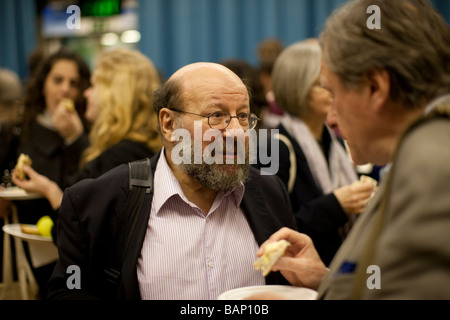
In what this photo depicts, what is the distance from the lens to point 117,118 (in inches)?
103

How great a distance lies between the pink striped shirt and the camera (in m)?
1.57

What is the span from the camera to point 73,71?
3590 millimetres

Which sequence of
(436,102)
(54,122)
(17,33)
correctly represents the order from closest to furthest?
(436,102) < (54,122) < (17,33)

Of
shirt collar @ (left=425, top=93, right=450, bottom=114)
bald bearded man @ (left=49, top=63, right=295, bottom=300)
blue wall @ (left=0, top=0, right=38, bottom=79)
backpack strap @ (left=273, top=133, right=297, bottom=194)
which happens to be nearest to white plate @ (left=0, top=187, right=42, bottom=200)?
bald bearded man @ (left=49, top=63, right=295, bottom=300)

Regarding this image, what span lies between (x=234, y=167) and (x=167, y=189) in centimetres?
24

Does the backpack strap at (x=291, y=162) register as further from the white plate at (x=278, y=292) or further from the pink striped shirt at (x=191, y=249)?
the white plate at (x=278, y=292)

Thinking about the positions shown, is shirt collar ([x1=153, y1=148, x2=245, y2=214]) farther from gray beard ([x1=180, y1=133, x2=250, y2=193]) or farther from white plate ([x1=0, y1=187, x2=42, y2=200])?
white plate ([x1=0, y1=187, x2=42, y2=200])

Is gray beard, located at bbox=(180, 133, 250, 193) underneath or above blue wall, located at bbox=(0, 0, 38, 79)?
underneath

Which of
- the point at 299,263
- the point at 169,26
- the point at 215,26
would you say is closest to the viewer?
the point at 299,263

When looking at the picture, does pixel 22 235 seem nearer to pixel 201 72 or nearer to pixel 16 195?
pixel 16 195

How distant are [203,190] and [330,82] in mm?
706

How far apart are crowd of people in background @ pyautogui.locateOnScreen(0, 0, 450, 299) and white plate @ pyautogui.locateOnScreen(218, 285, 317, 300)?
0.23 feet

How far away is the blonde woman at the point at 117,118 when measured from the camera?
2475 millimetres

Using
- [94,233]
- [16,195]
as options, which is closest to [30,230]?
[16,195]
